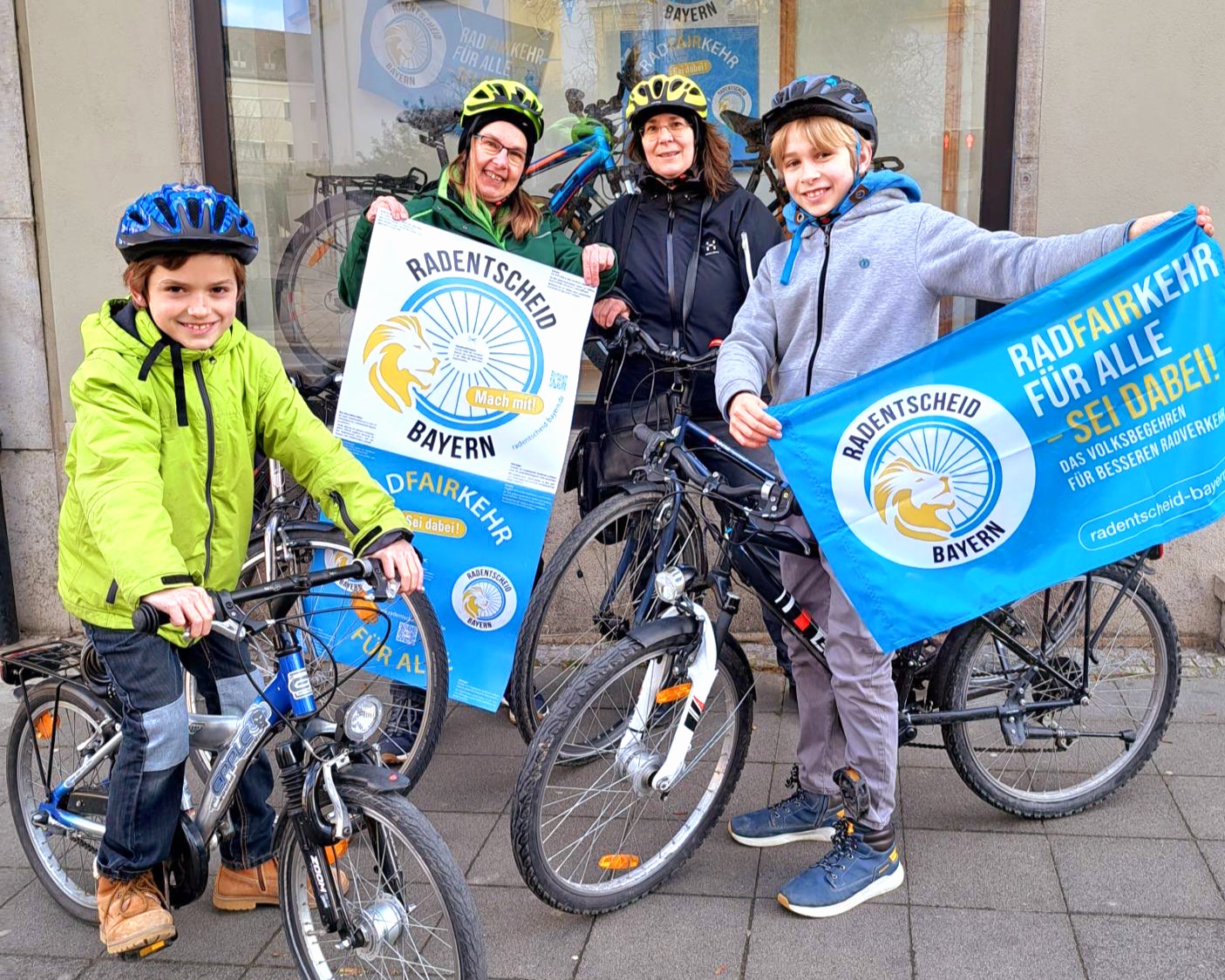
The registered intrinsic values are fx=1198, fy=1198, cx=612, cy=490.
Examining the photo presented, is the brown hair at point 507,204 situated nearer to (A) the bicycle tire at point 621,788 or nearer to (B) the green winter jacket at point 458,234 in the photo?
(B) the green winter jacket at point 458,234

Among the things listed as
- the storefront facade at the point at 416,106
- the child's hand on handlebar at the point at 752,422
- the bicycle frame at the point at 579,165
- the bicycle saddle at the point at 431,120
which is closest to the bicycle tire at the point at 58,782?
the child's hand on handlebar at the point at 752,422

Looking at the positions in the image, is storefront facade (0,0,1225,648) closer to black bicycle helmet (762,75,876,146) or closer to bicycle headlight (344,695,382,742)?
black bicycle helmet (762,75,876,146)

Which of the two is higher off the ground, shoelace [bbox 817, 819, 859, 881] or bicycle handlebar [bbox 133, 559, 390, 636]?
bicycle handlebar [bbox 133, 559, 390, 636]

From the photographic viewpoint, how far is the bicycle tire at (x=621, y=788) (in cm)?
299

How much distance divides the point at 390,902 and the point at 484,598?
1.53 m

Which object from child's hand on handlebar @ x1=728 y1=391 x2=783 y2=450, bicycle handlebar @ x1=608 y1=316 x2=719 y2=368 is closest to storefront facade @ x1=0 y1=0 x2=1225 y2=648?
bicycle handlebar @ x1=608 y1=316 x2=719 y2=368

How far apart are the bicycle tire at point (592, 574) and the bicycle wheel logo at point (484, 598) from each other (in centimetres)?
12

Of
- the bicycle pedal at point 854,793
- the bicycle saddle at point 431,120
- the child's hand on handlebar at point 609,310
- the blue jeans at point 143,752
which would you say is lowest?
the bicycle pedal at point 854,793

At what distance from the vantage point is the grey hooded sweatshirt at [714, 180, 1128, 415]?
3061 mm

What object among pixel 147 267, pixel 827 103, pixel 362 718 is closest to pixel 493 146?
pixel 827 103

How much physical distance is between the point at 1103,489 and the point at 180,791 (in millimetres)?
2488

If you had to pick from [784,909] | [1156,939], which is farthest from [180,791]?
[1156,939]

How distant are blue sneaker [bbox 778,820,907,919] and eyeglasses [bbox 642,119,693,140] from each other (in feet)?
7.46

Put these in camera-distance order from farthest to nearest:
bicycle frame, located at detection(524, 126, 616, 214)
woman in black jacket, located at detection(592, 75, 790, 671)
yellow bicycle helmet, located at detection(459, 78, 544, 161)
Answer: bicycle frame, located at detection(524, 126, 616, 214) < woman in black jacket, located at detection(592, 75, 790, 671) < yellow bicycle helmet, located at detection(459, 78, 544, 161)
